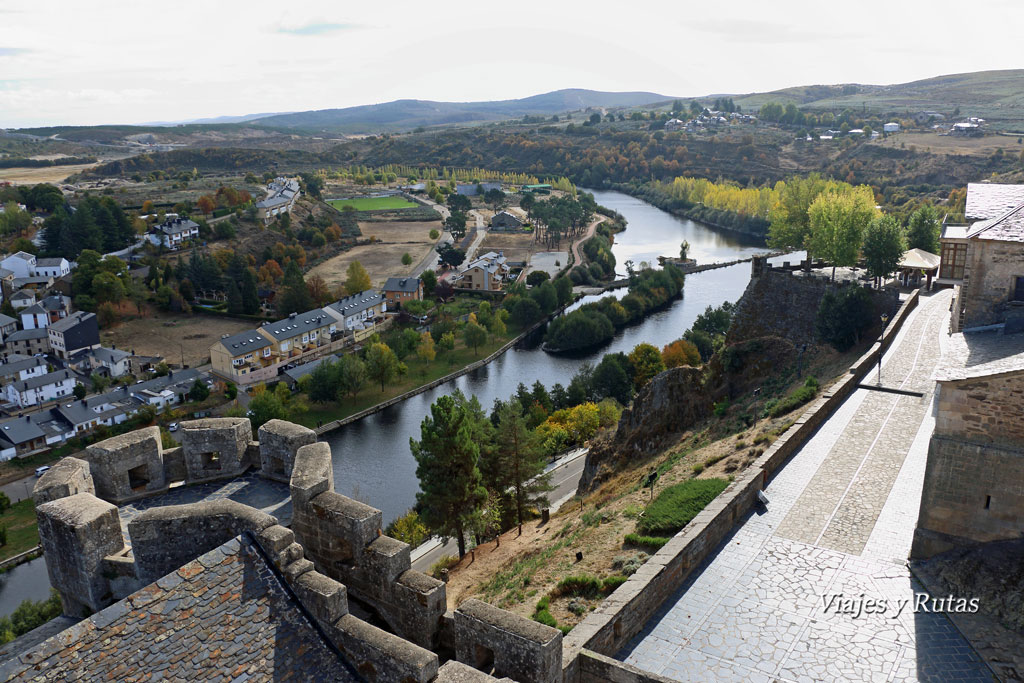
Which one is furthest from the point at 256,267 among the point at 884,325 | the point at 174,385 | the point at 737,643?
the point at 737,643

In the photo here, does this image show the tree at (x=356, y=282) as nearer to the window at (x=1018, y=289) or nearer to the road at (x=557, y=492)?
the road at (x=557, y=492)

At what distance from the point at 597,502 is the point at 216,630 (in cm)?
1433

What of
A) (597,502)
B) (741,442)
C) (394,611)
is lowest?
(597,502)

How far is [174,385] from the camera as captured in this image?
45094 mm

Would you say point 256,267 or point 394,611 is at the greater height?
point 394,611

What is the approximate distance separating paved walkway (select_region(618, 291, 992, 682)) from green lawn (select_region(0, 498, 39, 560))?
29.3m

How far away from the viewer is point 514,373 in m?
50.8

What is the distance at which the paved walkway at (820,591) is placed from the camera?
34.2 ft

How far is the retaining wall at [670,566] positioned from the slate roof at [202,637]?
4.56m

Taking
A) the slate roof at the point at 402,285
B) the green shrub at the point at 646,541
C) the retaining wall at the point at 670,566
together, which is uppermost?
the retaining wall at the point at 670,566

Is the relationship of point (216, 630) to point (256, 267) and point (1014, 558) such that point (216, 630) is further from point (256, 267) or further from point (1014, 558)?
point (256, 267)

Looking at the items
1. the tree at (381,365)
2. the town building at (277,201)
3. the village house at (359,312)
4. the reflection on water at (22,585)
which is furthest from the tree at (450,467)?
the town building at (277,201)

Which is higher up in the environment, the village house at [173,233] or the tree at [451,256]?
the village house at [173,233]

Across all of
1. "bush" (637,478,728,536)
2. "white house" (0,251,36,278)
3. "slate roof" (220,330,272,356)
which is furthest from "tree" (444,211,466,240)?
"bush" (637,478,728,536)
